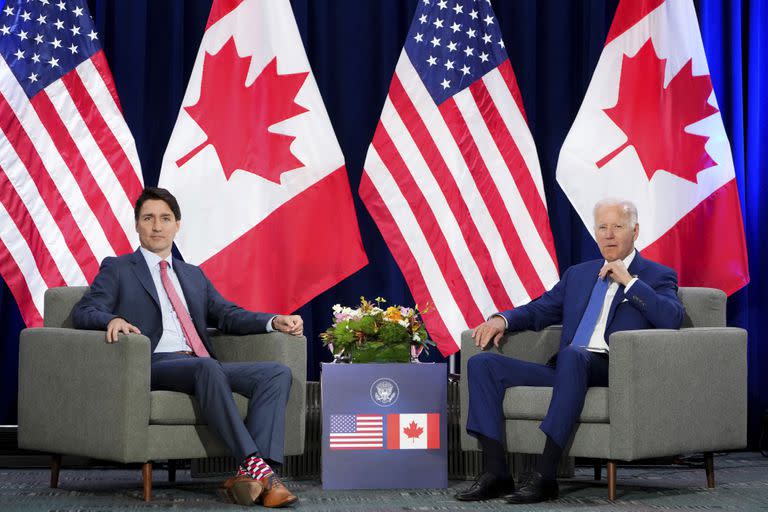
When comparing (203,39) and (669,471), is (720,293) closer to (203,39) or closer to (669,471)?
(669,471)

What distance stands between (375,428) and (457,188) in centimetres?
154

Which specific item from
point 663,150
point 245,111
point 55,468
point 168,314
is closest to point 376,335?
point 168,314

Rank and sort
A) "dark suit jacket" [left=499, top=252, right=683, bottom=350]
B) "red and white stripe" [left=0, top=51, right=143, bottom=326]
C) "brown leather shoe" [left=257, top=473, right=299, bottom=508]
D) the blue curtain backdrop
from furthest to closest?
the blue curtain backdrop, "red and white stripe" [left=0, top=51, right=143, bottom=326], "dark suit jacket" [left=499, top=252, right=683, bottom=350], "brown leather shoe" [left=257, top=473, right=299, bottom=508]

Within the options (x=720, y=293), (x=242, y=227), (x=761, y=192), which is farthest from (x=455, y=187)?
(x=761, y=192)

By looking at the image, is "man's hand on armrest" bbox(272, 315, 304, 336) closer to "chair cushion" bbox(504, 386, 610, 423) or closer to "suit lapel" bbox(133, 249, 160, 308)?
"suit lapel" bbox(133, 249, 160, 308)

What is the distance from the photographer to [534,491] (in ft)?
12.1

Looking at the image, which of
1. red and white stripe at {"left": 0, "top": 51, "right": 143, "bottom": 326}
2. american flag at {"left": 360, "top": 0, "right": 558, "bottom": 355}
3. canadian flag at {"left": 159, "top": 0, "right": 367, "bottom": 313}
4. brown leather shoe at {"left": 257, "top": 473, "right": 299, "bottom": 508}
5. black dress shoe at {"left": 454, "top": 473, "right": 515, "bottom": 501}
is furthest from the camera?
american flag at {"left": 360, "top": 0, "right": 558, "bottom": 355}

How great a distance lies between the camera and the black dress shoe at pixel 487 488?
3.75m

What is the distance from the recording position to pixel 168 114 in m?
5.43

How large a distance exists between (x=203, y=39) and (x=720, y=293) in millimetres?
2763

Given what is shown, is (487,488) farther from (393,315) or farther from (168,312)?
(168,312)

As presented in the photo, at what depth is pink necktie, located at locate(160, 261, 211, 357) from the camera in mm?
4125

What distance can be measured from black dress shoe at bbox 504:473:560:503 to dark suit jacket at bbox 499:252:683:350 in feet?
2.23

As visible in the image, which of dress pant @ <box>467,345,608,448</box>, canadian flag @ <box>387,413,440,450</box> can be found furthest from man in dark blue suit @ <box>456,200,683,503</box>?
canadian flag @ <box>387,413,440,450</box>
